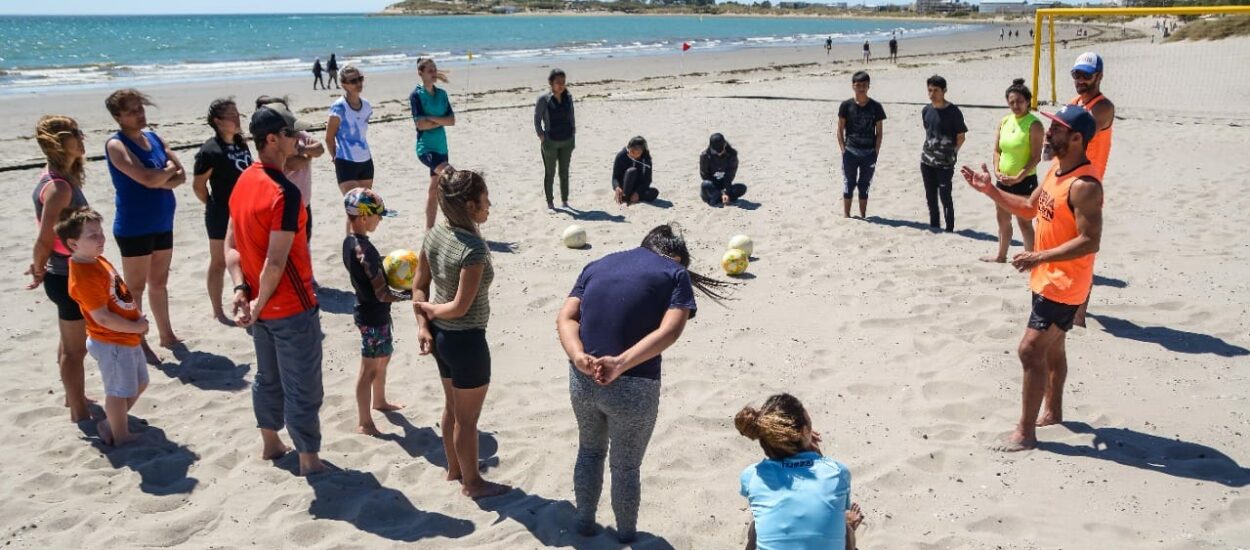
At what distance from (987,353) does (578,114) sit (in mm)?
12473

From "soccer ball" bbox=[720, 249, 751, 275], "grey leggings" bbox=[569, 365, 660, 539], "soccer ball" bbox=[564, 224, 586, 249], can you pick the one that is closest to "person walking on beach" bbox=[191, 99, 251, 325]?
"soccer ball" bbox=[564, 224, 586, 249]

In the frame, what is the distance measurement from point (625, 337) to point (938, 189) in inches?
255

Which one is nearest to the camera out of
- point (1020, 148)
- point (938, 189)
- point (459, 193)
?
point (459, 193)

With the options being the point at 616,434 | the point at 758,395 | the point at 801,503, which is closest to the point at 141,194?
the point at 616,434

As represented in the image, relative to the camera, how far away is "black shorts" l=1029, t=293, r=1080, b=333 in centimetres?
454

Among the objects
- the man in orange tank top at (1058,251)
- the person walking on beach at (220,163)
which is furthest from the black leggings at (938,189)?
the person walking on beach at (220,163)

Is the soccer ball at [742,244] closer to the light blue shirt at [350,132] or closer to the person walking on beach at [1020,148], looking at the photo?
the person walking on beach at [1020,148]

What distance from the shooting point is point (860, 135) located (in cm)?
909

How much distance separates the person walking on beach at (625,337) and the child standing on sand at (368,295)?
1.33 meters

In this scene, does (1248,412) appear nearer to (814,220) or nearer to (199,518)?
(814,220)

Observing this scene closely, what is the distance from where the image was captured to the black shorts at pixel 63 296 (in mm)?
5016

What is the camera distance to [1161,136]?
1340 cm

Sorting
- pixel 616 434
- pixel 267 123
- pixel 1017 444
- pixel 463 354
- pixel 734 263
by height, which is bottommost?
pixel 1017 444

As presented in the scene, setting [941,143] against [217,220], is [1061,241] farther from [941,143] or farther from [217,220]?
[217,220]
